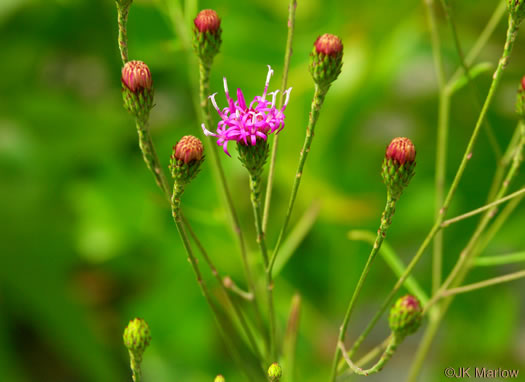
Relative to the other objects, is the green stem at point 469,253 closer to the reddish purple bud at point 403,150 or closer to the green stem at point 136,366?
the reddish purple bud at point 403,150

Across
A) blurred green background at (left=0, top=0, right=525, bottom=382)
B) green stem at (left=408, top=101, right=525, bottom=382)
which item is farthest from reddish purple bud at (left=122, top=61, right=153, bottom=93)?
blurred green background at (left=0, top=0, right=525, bottom=382)

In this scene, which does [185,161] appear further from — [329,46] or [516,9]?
[516,9]

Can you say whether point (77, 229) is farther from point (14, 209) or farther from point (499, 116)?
point (499, 116)

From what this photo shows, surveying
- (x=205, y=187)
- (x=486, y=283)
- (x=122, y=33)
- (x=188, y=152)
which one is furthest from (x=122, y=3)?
(x=205, y=187)

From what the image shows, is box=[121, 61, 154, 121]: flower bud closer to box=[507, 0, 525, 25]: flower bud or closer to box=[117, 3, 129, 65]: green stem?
box=[117, 3, 129, 65]: green stem

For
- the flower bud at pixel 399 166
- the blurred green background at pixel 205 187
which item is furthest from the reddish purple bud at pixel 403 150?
the blurred green background at pixel 205 187
